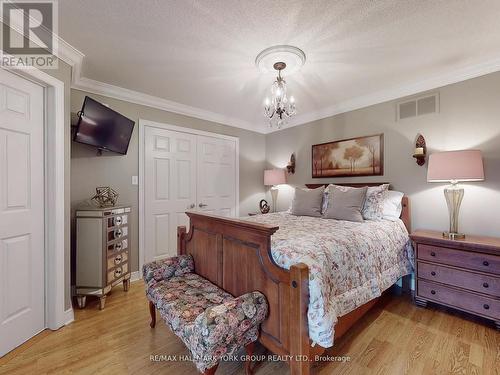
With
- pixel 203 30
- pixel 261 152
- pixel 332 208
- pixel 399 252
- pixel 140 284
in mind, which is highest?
pixel 203 30

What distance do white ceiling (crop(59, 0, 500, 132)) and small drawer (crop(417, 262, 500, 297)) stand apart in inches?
78.3

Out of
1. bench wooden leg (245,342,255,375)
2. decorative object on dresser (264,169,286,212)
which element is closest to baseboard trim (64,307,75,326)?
bench wooden leg (245,342,255,375)

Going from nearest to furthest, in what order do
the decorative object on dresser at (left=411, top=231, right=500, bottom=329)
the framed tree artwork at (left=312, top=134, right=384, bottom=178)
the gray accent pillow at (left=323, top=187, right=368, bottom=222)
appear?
the decorative object on dresser at (left=411, top=231, right=500, bottom=329) < the gray accent pillow at (left=323, top=187, right=368, bottom=222) < the framed tree artwork at (left=312, top=134, right=384, bottom=178)

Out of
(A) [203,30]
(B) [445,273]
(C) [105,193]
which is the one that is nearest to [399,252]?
(B) [445,273]

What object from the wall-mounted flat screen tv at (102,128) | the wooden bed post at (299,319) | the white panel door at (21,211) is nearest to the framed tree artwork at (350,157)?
the wooden bed post at (299,319)

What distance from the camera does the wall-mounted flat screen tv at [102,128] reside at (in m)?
2.22

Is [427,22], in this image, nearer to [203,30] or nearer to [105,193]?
[203,30]

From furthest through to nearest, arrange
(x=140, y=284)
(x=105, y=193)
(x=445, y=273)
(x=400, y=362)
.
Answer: (x=140, y=284), (x=105, y=193), (x=445, y=273), (x=400, y=362)

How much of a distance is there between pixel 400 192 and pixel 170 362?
9.36 ft

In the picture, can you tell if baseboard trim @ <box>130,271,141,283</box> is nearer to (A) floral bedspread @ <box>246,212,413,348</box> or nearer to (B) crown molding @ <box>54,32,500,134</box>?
(A) floral bedspread @ <box>246,212,413,348</box>

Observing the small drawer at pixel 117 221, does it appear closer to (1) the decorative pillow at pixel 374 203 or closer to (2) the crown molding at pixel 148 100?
(2) the crown molding at pixel 148 100

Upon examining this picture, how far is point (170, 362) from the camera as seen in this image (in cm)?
159

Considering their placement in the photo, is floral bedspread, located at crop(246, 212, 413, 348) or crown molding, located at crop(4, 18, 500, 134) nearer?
floral bedspread, located at crop(246, 212, 413, 348)

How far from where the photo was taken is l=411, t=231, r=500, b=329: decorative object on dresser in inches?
74.9
